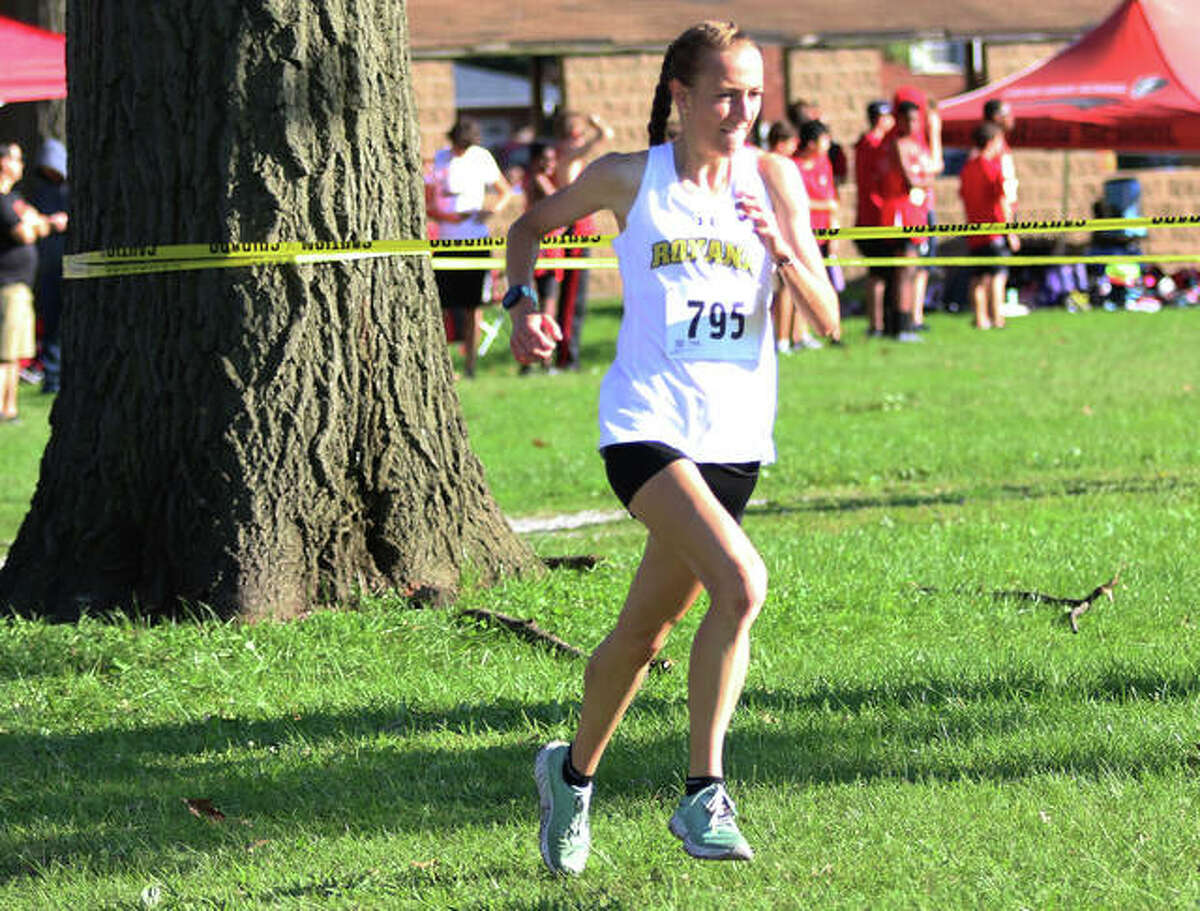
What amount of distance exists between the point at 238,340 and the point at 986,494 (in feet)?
16.9

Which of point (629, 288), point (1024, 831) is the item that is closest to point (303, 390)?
point (629, 288)

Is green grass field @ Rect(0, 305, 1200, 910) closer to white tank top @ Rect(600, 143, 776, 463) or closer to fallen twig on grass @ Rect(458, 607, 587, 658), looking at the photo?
fallen twig on grass @ Rect(458, 607, 587, 658)

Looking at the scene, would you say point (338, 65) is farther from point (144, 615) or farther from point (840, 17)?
point (840, 17)

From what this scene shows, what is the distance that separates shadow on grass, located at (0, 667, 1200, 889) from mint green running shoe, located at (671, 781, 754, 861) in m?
0.79

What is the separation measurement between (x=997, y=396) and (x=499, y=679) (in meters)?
9.65

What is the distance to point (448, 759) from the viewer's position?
5.81 m

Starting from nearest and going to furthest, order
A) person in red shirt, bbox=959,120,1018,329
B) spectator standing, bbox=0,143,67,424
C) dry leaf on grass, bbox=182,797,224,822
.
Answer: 1. dry leaf on grass, bbox=182,797,224,822
2. spectator standing, bbox=0,143,67,424
3. person in red shirt, bbox=959,120,1018,329

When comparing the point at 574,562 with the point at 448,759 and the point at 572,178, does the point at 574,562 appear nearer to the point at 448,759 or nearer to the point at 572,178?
the point at 448,759

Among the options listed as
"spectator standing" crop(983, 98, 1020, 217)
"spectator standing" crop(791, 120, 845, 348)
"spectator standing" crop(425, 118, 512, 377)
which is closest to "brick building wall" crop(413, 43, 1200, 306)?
"spectator standing" crop(983, 98, 1020, 217)

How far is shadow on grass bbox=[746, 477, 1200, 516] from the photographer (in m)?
10.9

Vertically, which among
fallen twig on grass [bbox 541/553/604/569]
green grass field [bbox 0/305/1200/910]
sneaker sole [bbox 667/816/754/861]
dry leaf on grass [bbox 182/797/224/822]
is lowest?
dry leaf on grass [bbox 182/797/224/822]

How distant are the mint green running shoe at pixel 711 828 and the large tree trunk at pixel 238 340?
3.12 m

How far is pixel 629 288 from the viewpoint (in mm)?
4723

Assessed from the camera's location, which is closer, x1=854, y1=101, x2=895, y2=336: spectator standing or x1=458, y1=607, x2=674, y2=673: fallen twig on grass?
x1=458, y1=607, x2=674, y2=673: fallen twig on grass
